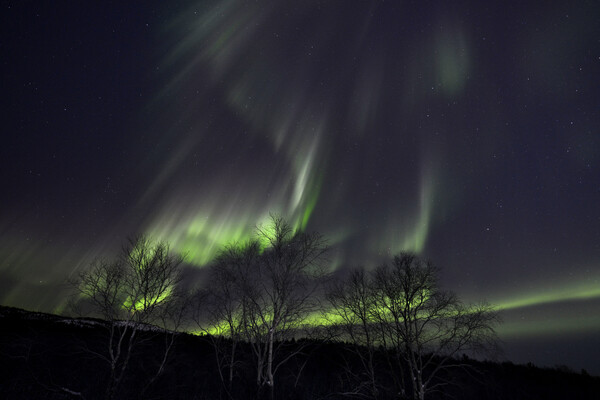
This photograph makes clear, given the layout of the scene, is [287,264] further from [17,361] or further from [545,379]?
[545,379]

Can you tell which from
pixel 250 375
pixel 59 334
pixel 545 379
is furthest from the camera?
pixel 545 379

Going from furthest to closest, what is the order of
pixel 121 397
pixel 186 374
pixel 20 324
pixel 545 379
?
1. pixel 545 379
2. pixel 20 324
3. pixel 186 374
4. pixel 121 397

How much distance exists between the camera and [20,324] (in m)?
55.1

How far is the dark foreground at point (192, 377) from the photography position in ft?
72.3

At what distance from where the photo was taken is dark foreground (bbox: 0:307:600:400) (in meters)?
22.0

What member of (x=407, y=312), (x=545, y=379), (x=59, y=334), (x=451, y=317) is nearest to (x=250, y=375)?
(x=407, y=312)

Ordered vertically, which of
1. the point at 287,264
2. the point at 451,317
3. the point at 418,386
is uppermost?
the point at 287,264

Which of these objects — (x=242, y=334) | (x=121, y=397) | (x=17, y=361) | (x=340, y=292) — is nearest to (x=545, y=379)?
(x=340, y=292)

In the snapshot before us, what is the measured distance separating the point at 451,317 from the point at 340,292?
29.3 ft

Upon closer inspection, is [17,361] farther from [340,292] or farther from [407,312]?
[407,312]

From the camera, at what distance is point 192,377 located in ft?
111

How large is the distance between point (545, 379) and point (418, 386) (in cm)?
5628

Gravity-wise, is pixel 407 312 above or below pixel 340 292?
below

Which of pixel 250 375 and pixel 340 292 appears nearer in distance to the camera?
pixel 340 292
